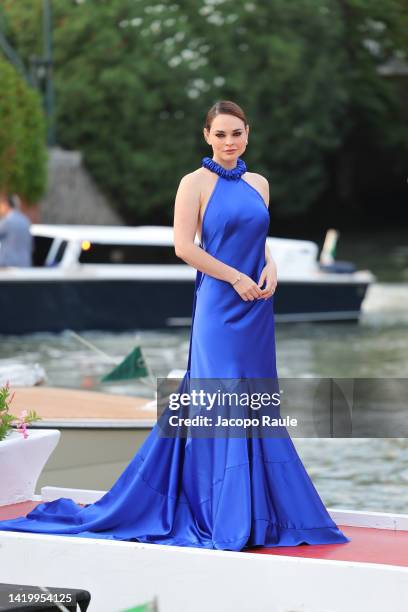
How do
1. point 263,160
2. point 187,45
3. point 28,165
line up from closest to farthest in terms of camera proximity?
point 28,165
point 187,45
point 263,160

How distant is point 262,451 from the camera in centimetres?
621

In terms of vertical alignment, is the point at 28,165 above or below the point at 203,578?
above

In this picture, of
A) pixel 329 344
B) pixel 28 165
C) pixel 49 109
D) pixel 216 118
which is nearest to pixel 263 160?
pixel 49 109

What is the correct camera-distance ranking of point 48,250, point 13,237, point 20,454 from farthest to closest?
point 48,250 → point 13,237 → point 20,454

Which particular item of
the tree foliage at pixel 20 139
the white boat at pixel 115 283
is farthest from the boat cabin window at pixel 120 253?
the tree foliage at pixel 20 139

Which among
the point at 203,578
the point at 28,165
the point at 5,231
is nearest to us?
the point at 203,578

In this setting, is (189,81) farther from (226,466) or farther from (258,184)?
(226,466)

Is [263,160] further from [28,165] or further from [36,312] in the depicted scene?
[36,312]

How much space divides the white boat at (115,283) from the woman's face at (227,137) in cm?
1711

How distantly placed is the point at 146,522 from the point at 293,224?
53.2 m

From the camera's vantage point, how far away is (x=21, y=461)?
6949 millimetres

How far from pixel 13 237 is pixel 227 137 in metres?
16.7

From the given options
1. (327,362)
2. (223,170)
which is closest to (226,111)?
(223,170)

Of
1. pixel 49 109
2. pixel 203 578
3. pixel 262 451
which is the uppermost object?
pixel 49 109
